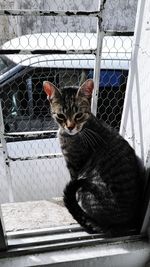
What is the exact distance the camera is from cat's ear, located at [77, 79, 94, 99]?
98 cm

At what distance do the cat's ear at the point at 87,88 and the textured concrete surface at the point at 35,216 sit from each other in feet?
1.56

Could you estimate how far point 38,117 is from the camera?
146 centimetres

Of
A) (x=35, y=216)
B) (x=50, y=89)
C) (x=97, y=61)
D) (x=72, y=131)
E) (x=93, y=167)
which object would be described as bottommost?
(x=35, y=216)

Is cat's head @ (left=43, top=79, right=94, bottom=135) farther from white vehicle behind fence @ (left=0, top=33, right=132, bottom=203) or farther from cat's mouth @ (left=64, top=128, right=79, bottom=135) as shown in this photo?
white vehicle behind fence @ (left=0, top=33, right=132, bottom=203)

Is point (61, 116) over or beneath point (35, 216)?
over

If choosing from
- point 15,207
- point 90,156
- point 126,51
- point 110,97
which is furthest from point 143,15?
point 15,207

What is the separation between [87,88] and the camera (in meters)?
1.02

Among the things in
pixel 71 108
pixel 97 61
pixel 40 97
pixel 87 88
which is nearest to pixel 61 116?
pixel 71 108

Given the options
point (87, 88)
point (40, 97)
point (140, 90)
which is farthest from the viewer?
point (40, 97)

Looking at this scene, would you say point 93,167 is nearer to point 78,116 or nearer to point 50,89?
point 78,116

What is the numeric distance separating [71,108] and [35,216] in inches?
17.5

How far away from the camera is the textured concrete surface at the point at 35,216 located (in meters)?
0.98

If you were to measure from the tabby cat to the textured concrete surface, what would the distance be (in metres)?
0.08

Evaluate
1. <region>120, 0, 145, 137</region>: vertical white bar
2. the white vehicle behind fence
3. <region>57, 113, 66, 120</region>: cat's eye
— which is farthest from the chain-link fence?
<region>120, 0, 145, 137</region>: vertical white bar
